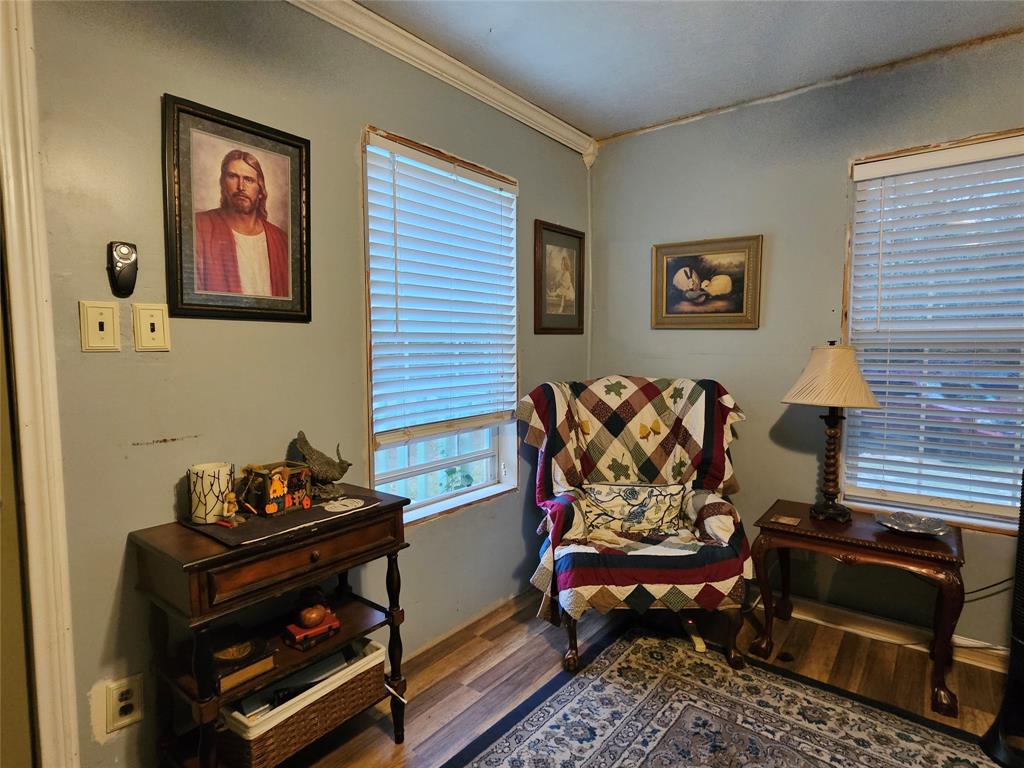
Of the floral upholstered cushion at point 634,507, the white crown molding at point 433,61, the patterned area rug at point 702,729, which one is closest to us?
the patterned area rug at point 702,729

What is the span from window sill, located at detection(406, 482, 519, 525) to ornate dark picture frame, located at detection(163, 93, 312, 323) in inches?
36.6

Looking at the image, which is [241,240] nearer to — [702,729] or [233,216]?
[233,216]

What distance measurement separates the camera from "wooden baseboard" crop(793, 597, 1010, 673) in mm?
2207

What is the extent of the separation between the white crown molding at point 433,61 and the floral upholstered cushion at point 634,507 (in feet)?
6.04

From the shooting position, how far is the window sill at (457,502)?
2.28 m

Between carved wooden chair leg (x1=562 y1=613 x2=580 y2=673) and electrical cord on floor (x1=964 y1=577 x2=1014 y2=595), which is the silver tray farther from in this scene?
carved wooden chair leg (x1=562 y1=613 x2=580 y2=673)

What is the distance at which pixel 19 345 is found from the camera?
1285 mm

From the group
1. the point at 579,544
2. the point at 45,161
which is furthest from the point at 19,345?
the point at 579,544

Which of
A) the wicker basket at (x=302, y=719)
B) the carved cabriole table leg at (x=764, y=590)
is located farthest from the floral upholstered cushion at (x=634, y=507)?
the wicker basket at (x=302, y=719)

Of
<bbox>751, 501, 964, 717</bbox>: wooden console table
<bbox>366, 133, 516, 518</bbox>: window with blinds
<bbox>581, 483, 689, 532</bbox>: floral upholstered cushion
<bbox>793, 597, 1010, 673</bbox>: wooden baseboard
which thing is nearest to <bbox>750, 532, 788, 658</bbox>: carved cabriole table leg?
<bbox>751, 501, 964, 717</bbox>: wooden console table

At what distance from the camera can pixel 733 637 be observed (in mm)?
2180

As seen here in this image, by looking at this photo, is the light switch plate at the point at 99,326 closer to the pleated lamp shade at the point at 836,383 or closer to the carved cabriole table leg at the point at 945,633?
the pleated lamp shade at the point at 836,383

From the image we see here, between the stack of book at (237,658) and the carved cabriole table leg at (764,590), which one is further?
the carved cabriole table leg at (764,590)

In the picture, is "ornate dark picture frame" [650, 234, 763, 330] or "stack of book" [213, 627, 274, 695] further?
"ornate dark picture frame" [650, 234, 763, 330]
